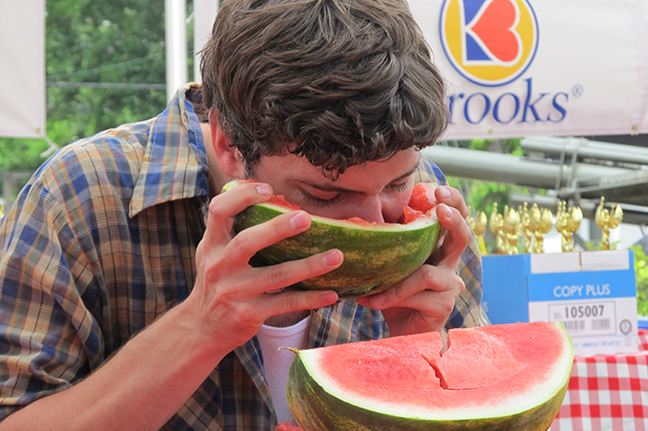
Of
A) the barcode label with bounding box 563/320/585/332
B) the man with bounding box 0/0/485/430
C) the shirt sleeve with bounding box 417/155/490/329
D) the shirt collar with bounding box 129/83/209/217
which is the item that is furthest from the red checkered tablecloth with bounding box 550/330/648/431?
the shirt collar with bounding box 129/83/209/217

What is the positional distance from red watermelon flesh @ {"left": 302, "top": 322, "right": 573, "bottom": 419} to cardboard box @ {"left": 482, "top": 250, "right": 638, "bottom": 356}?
158cm

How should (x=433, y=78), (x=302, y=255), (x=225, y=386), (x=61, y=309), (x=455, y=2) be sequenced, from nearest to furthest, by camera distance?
(x=302, y=255) → (x=433, y=78) → (x=61, y=309) → (x=225, y=386) → (x=455, y=2)

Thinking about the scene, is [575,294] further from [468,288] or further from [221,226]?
[221,226]

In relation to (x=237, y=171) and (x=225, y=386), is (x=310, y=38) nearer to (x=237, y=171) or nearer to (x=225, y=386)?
(x=237, y=171)

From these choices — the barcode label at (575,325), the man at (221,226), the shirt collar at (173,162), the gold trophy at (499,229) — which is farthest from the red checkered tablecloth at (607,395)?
the shirt collar at (173,162)

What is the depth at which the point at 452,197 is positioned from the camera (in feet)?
4.49

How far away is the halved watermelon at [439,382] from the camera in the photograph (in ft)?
3.04

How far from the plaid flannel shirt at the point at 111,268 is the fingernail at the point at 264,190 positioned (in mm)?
441

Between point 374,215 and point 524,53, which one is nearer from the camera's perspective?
point 374,215

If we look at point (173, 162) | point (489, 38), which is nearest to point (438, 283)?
point (173, 162)

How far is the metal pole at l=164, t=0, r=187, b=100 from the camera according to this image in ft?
11.1

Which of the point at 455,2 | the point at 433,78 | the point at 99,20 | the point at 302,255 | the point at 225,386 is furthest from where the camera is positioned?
the point at 99,20

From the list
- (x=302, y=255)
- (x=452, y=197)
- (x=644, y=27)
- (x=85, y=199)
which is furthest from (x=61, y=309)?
(x=644, y=27)

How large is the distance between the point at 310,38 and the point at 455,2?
242cm
